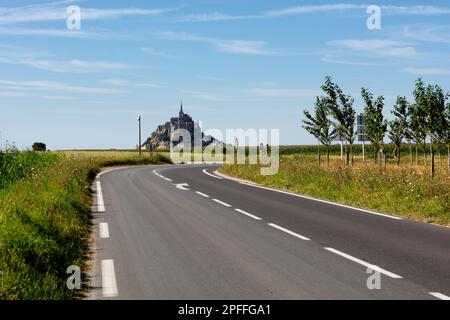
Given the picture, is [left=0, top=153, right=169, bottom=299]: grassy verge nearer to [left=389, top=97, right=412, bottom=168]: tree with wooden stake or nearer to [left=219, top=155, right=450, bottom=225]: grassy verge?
[left=219, top=155, right=450, bottom=225]: grassy verge

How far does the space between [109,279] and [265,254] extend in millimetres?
2680

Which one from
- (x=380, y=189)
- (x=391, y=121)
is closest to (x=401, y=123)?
(x=391, y=121)

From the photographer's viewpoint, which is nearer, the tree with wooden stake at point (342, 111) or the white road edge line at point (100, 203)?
the white road edge line at point (100, 203)

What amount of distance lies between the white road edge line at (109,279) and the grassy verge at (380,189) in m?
8.11

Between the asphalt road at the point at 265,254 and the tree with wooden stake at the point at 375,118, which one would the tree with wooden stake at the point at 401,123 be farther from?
the asphalt road at the point at 265,254

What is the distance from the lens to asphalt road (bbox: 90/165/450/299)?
624cm

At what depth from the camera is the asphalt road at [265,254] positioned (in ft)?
20.5

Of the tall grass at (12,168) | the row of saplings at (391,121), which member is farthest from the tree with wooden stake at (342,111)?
the tall grass at (12,168)

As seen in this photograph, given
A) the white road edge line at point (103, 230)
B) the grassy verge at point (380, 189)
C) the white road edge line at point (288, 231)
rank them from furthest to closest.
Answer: the grassy verge at point (380, 189) → the white road edge line at point (103, 230) → the white road edge line at point (288, 231)

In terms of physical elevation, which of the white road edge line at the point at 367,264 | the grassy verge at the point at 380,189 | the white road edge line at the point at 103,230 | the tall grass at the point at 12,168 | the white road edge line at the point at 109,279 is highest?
the tall grass at the point at 12,168

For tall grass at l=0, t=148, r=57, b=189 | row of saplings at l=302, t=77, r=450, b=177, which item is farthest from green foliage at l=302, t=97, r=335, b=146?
tall grass at l=0, t=148, r=57, b=189

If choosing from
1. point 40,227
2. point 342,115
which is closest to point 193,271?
point 40,227

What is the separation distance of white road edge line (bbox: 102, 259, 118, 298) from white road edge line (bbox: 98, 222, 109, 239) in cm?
240
